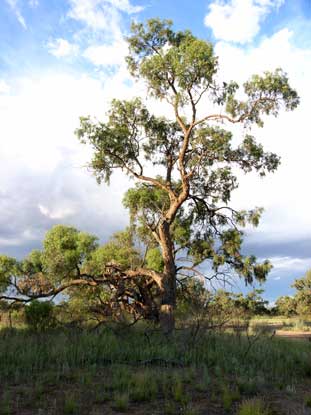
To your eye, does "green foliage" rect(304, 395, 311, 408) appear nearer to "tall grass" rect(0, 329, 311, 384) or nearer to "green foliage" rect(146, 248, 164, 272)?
"tall grass" rect(0, 329, 311, 384)

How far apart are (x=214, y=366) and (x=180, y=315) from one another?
716cm

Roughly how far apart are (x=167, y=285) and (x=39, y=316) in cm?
522

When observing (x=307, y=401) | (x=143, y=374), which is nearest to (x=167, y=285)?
(x=143, y=374)

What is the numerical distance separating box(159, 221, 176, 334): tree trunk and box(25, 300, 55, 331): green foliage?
4.23m

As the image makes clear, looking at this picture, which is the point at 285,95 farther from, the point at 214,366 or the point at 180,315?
the point at 214,366

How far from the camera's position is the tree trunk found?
16734 mm

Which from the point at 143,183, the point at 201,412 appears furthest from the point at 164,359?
the point at 143,183

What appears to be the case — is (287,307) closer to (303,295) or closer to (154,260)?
(303,295)

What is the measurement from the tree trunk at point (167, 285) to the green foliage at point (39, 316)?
423 centimetres

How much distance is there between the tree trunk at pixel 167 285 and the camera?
16.7 m

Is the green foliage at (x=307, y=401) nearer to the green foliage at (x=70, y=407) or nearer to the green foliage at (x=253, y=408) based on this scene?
the green foliage at (x=253, y=408)

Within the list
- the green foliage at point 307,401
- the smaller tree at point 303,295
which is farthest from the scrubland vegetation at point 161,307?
the smaller tree at point 303,295

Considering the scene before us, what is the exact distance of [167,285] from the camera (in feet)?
58.5

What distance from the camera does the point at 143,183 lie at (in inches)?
847
